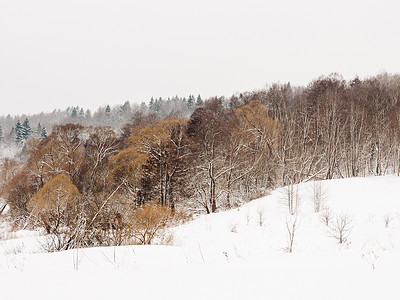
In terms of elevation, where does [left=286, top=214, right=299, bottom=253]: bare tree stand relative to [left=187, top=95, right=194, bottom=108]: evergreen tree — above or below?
below

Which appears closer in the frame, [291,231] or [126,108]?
[291,231]

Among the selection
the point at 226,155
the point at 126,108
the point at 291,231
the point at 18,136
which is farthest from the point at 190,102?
the point at 291,231

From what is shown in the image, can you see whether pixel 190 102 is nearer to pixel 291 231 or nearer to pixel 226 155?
pixel 226 155

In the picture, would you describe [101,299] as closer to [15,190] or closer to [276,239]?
[276,239]

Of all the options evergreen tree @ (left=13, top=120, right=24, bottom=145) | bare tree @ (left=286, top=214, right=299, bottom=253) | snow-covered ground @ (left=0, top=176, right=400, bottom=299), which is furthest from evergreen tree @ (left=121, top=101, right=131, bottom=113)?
snow-covered ground @ (left=0, top=176, right=400, bottom=299)

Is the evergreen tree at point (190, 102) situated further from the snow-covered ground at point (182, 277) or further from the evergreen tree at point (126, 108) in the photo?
the snow-covered ground at point (182, 277)

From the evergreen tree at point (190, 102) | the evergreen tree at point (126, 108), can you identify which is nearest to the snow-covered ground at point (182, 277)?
the evergreen tree at point (190, 102)

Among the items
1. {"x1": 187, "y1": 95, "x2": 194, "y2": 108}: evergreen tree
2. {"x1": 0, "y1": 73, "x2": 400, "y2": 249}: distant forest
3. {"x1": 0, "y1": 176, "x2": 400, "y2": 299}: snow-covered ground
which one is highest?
Answer: {"x1": 187, "y1": 95, "x2": 194, "y2": 108}: evergreen tree

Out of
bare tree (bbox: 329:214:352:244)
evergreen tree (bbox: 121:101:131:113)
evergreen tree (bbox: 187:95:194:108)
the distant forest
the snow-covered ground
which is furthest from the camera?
evergreen tree (bbox: 121:101:131:113)

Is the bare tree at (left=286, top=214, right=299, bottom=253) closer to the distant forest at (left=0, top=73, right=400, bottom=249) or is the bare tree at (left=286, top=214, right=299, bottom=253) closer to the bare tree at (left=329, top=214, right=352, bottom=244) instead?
the bare tree at (left=329, top=214, right=352, bottom=244)

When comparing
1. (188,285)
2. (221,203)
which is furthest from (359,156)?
(188,285)

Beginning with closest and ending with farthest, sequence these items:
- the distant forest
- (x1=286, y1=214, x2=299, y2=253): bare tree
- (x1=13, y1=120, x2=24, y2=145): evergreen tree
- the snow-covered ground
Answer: the snow-covered ground → (x1=286, y1=214, x2=299, y2=253): bare tree → the distant forest → (x1=13, y1=120, x2=24, y2=145): evergreen tree

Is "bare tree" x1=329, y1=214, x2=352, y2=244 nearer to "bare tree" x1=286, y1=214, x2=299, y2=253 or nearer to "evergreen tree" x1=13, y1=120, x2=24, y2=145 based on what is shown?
"bare tree" x1=286, y1=214, x2=299, y2=253

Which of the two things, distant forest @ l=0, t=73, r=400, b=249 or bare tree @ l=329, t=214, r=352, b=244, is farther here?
distant forest @ l=0, t=73, r=400, b=249
